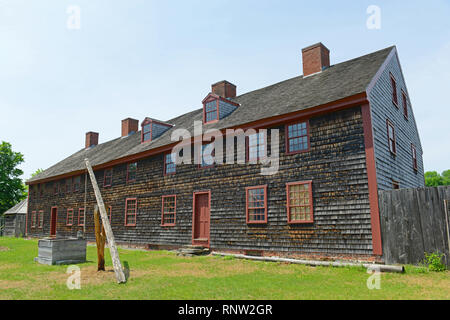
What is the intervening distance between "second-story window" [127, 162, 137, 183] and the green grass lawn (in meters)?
9.06

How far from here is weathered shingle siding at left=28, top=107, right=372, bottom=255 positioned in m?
11.0

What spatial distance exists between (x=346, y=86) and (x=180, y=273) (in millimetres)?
8924

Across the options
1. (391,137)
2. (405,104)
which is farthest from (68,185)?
(405,104)

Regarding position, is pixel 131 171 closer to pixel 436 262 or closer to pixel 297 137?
pixel 297 137

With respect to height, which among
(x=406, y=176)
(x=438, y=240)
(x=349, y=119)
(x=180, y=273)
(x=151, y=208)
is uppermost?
(x=349, y=119)

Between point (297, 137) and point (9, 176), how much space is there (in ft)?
151

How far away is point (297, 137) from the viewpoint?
12.7 meters

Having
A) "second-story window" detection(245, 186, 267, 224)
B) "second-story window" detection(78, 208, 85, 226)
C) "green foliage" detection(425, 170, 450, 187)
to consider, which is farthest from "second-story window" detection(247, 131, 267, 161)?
"green foliage" detection(425, 170, 450, 187)

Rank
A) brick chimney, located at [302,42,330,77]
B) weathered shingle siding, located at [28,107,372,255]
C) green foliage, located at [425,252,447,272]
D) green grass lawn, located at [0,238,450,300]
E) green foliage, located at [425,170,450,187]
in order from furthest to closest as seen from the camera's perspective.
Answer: green foliage, located at [425,170,450,187]
brick chimney, located at [302,42,330,77]
weathered shingle siding, located at [28,107,372,255]
green foliage, located at [425,252,447,272]
green grass lawn, located at [0,238,450,300]

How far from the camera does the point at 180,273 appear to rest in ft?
32.5

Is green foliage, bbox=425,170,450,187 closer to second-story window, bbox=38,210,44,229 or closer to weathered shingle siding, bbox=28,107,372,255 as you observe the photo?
weathered shingle siding, bbox=28,107,372,255

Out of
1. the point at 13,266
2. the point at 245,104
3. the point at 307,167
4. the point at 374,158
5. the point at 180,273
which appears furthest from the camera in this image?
the point at 245,104

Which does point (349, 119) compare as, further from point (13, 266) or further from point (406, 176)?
point (13, 266)

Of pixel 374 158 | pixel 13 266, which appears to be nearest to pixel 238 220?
pixel 374 158
